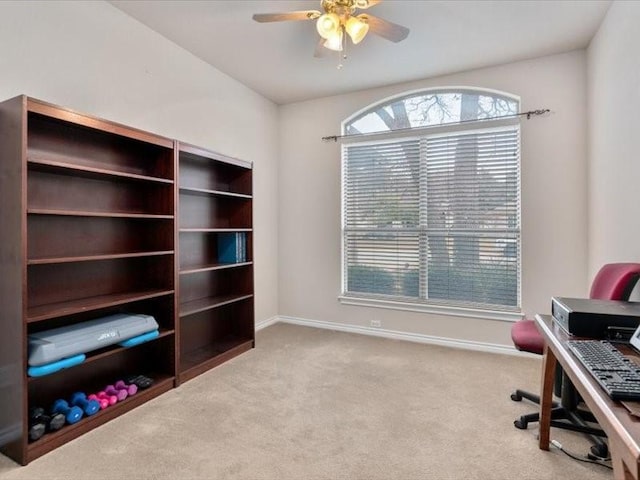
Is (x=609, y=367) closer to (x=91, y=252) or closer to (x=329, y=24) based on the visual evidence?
(x=329, y=24)

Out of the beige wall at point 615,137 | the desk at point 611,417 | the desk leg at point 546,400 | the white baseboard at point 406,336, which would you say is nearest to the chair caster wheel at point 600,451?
the desk leg at point 546,400

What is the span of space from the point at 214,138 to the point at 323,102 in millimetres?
1431

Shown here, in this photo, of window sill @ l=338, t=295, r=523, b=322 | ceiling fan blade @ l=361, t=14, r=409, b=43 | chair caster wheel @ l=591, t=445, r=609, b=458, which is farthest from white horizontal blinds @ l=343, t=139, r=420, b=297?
chair caster wheel @ l=591, t=445, r=609, b=458

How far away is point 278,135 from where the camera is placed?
4.46 metres

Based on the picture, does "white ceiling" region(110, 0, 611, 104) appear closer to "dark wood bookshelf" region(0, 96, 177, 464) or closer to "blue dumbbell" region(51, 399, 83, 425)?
"dark wood bookshelf" region(0, 96, 177, 464)

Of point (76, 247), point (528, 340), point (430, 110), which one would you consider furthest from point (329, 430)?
point (430, 110)

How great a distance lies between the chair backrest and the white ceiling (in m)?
1.86

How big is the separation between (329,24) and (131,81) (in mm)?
1616

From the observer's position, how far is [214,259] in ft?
11.3

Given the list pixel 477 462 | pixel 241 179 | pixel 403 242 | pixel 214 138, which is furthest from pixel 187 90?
pixel 477 462

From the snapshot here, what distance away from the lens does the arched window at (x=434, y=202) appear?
3402 mm

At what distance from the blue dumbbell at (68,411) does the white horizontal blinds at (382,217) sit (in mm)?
2771

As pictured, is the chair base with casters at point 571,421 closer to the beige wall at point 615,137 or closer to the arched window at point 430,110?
the beige wall at point 615,137

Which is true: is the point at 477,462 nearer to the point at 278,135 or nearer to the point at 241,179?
the point at 241,179
